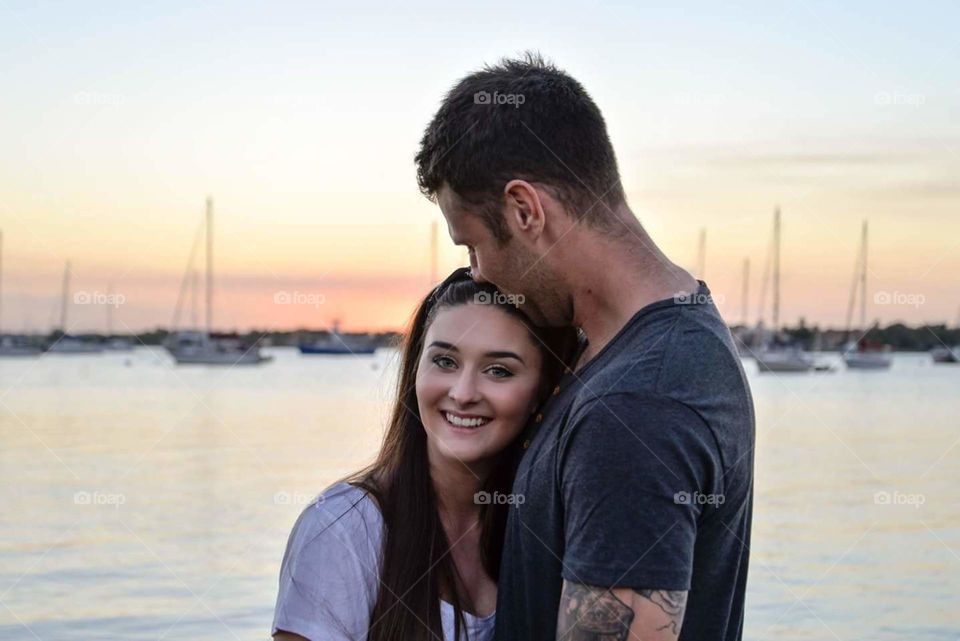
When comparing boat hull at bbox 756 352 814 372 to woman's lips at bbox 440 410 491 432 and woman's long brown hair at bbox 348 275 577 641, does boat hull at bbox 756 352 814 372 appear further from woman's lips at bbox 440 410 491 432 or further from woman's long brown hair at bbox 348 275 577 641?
woman's lips at bbox 440 410 491 432

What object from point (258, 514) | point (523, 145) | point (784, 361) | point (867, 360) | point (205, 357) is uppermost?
point (523, 145)

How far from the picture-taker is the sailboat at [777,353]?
47.1m

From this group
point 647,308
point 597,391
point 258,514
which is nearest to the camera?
point 597,391

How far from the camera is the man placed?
7.84 feet

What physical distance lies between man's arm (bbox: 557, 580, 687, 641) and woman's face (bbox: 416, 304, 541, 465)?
3.26 ft

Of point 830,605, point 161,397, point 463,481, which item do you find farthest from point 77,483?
point 161,397

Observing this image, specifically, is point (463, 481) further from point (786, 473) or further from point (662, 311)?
point (786, 473)

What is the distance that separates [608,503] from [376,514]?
1.21 metres

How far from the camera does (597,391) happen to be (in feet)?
8.22

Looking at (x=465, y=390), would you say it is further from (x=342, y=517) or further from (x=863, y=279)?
(x=863, y=279)

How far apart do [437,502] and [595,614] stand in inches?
48.6

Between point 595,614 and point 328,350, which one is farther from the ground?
point 595,614

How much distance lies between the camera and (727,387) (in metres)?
2.54

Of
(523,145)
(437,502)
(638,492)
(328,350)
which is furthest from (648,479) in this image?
(328,350)
